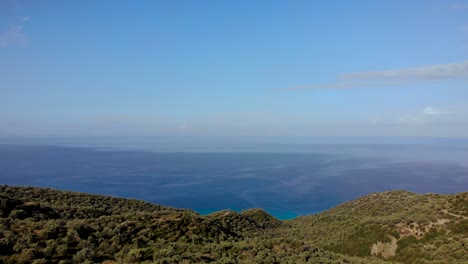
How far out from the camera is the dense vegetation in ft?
35.8

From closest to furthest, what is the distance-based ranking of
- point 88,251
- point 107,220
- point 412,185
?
point 88,251 → point 107,220 → point 412,185

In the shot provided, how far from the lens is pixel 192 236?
51.3 feet

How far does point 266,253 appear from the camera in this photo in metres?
13.2

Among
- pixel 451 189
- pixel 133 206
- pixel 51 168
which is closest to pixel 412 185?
pixel 451 189

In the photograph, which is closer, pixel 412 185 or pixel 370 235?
pixel 370 235

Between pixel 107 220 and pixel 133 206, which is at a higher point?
pixel 107 220

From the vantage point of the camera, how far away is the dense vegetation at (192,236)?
10.9 meters

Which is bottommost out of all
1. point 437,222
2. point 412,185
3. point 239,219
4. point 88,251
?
point 412,185

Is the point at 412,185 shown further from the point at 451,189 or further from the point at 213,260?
the point at 213,260

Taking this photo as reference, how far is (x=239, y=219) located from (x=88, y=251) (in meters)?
22.4

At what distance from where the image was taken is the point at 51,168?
138250 millimetres

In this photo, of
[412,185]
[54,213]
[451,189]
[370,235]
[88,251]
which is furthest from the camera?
[412,185]

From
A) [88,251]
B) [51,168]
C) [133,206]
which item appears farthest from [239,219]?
[51,168]

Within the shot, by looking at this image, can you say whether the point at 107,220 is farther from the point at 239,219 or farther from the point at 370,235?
the point at 370,235
